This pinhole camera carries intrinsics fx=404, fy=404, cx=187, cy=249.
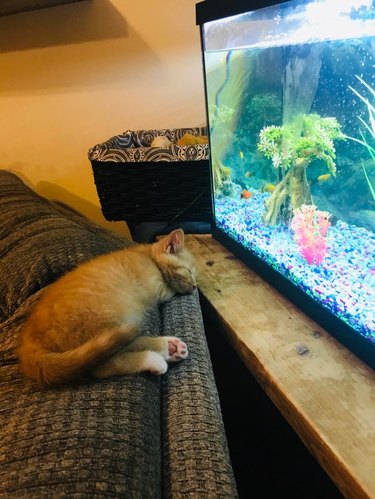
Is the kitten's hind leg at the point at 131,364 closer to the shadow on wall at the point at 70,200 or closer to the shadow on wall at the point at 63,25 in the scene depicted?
the shadow on wall at the point at 70,200

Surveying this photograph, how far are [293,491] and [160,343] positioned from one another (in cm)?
65

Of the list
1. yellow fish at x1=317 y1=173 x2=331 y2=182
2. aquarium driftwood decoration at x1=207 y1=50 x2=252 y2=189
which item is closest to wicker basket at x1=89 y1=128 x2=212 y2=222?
aquarium driftwood decoration at x1=207 y1=50 x2=252 y2=189

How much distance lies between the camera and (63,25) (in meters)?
1.74

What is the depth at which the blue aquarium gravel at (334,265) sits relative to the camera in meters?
0.79

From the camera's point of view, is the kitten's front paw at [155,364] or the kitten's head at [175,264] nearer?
the kitten's front paw at [155,364]

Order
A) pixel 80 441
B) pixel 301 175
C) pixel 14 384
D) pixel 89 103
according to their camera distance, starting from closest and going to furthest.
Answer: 1. pixel 80 441
2. pixel 14 384
3. pixel 301 175
4. pixel 89 103

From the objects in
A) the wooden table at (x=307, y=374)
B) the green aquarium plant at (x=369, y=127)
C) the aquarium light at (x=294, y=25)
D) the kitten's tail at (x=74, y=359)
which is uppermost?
the aquarium light at (x=294, y=25)

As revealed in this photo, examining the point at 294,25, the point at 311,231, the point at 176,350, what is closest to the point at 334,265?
the point at 311,231

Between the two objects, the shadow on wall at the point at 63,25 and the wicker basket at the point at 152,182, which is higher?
the shadow on wall at the point at 63,25

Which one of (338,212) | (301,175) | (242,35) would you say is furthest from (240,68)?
(338,212)

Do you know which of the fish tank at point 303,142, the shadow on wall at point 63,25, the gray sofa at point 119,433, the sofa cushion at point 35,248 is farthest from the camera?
the shadow on wall at point 63,25

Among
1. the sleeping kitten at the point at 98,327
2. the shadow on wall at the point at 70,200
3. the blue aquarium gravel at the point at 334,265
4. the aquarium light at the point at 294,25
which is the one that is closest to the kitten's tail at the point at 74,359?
the sleeping kitten at the point at 98,327

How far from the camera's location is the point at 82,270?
0.98m

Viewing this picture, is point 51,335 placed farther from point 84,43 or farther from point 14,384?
point 84,43
